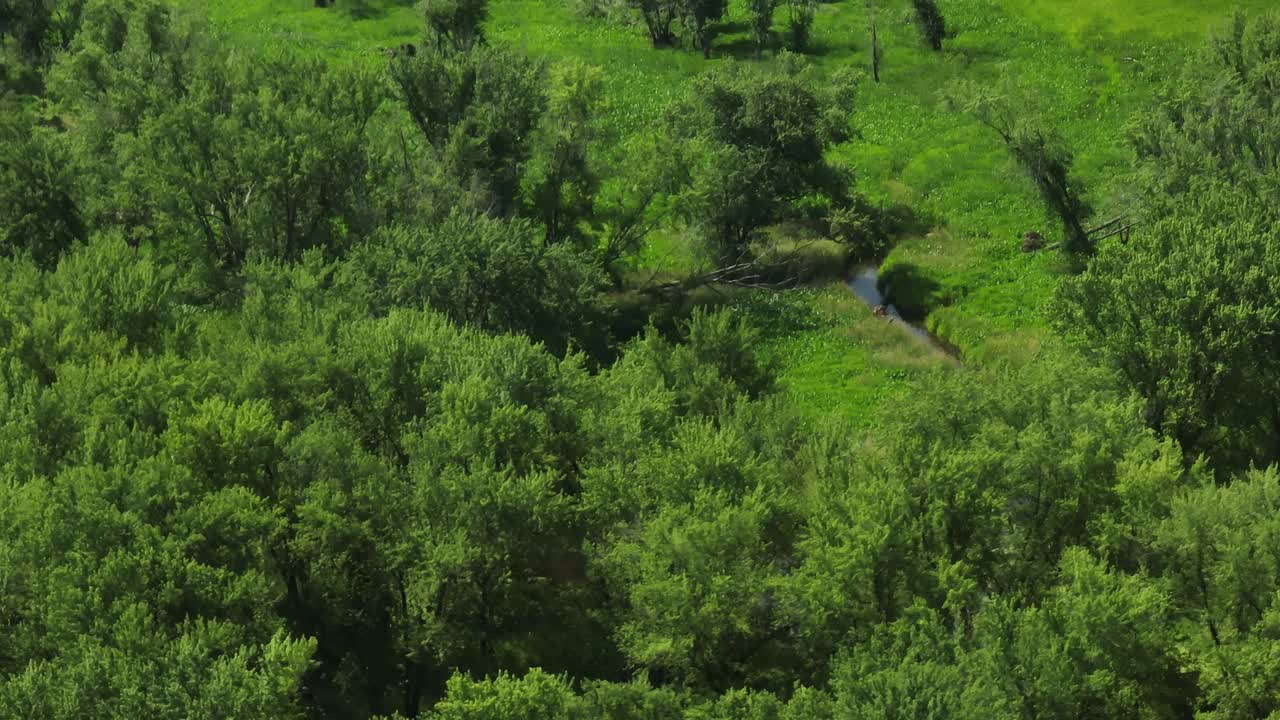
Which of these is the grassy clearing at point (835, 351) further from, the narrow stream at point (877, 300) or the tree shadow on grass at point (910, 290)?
the tree shadow on grass at point (910, 290)

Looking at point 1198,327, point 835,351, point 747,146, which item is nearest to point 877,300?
point 835,351

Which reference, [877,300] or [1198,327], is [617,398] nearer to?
[1198,327]

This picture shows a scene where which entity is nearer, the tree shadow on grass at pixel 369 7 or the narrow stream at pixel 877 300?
the narrow stream at pixel 877 300

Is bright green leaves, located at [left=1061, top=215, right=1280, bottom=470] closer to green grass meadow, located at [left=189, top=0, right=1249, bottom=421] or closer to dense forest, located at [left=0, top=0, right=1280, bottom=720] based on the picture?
dense forest, located at [left=0, top=0, right=1280, bottom=720]

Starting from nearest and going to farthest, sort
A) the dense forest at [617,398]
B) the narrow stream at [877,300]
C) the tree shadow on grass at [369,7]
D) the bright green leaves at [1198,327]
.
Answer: the dense forest at [617,398]
the bright green leaves at [1198,327]
the narrow stream at [877,300]
the tree shadow on grass at [369,7]

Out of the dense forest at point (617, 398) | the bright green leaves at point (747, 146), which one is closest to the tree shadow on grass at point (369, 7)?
the dense forest at point (617, 398)

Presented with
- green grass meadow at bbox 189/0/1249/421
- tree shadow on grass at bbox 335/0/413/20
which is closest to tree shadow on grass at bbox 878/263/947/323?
green grass meadow at bbox 189/0/1249/421

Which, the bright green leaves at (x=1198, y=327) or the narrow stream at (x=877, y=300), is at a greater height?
the bright green leaves at (x=1198, y=327)
